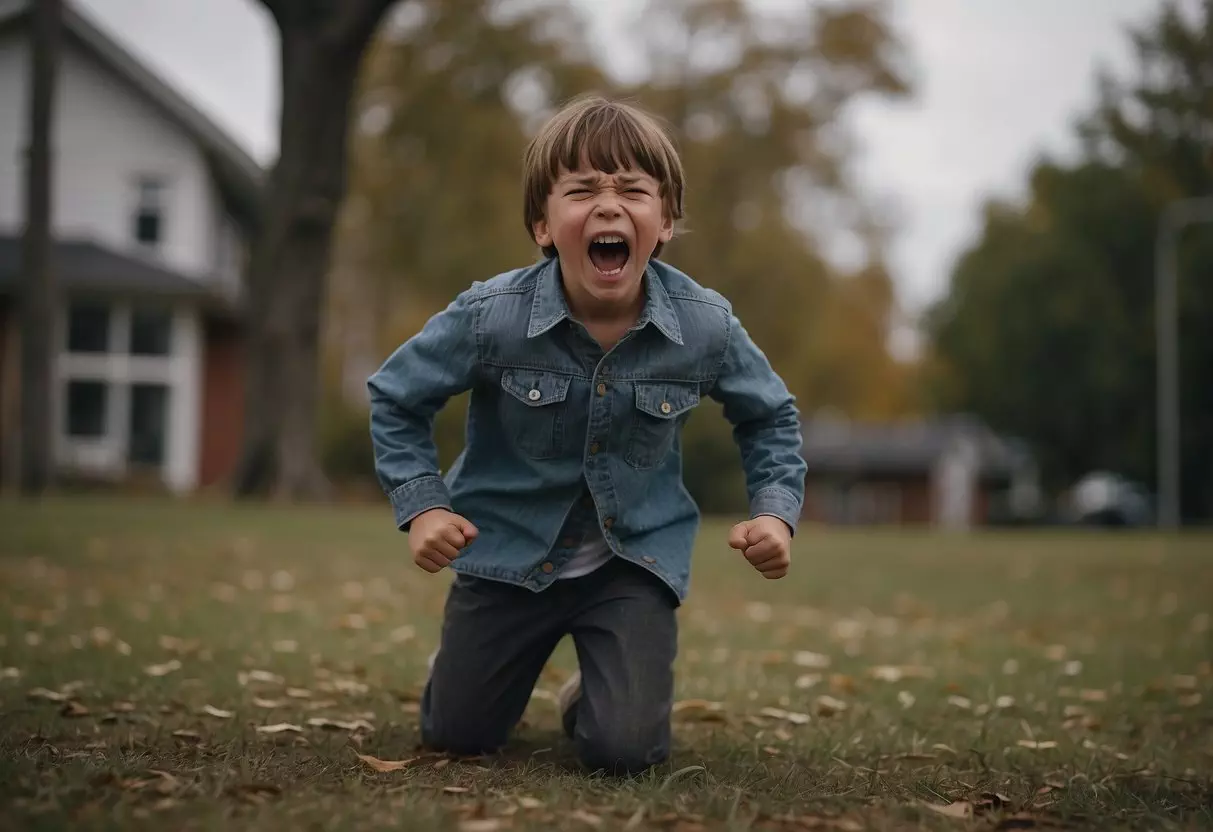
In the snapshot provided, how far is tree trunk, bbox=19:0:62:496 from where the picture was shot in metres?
16.7

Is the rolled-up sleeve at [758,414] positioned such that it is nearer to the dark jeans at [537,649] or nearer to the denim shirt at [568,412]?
the denim shirt at [568,412]

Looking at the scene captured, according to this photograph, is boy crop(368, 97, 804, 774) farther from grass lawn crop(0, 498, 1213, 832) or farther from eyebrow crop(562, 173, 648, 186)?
grass lawn crop(0, 498, 1213, 832)

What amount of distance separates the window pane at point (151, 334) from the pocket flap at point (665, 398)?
2278cm

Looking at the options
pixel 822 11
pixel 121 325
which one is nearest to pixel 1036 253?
pixel 822 11

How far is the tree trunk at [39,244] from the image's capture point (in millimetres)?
16703

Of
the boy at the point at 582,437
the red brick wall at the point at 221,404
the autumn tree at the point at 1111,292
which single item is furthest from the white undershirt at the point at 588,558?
the autumn tree at the point at 1111,292

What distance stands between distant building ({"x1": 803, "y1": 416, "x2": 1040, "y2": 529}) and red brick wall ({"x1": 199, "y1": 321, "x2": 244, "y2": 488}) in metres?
33.4

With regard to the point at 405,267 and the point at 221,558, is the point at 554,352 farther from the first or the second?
the point at 405,267

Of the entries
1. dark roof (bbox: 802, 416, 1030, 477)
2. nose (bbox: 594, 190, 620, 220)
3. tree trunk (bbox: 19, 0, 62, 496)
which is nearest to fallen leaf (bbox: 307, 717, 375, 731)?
nose (bbox: 594, 190, 620, 220)

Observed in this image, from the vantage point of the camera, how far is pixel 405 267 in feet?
103

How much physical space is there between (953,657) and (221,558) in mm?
5309

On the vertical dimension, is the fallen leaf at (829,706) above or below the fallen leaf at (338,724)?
below

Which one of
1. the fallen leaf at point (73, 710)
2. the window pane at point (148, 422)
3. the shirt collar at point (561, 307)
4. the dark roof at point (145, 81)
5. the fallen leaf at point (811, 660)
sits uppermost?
the dark roof at point (145, 81)

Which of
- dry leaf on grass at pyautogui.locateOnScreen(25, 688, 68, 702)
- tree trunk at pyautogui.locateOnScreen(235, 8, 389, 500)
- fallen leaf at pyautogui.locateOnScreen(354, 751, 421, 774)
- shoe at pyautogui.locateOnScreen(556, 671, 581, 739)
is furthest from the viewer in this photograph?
tree trunk at pyautogui.locateOnScreen(235, 8, 389, 500)
